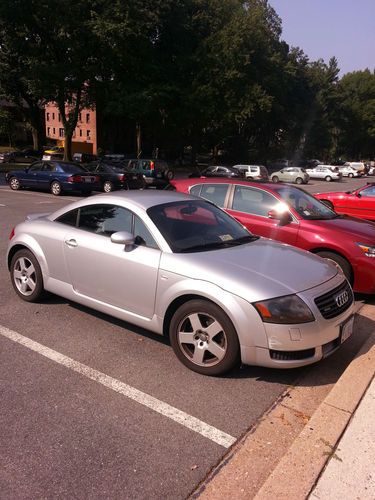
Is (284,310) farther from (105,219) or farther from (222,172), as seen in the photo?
(222,172)

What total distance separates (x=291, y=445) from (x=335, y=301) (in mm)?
1375

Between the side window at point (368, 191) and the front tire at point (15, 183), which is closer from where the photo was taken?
the side window at point (368, 191)

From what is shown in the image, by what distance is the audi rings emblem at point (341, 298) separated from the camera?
375 centimetres

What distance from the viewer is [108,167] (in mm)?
20328

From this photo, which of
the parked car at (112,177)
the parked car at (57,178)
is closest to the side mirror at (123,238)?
the parked car at (57,178)

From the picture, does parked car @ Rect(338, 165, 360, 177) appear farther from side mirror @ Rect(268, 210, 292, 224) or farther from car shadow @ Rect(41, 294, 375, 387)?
car shadow @ Rect(41, 294, 375, 387)

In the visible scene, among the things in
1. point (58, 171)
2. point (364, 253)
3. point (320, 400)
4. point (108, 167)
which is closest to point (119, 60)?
point (108, 167)

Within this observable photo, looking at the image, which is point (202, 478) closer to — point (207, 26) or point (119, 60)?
point (119, 60)

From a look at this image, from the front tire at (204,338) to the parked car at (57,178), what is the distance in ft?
48.6

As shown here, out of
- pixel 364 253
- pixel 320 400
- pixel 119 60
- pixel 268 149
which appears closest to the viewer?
pixel 320 400

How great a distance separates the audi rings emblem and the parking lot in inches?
24.2

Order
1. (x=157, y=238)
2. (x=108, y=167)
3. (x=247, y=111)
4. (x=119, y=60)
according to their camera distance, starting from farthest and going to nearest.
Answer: (x=247, y=111) < (x=119, y=60) < (x=108, y=167) < (x=157, y=238)

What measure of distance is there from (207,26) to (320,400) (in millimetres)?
43581

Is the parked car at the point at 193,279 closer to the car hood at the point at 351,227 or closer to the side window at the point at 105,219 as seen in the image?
the side window at the point at 105,219
